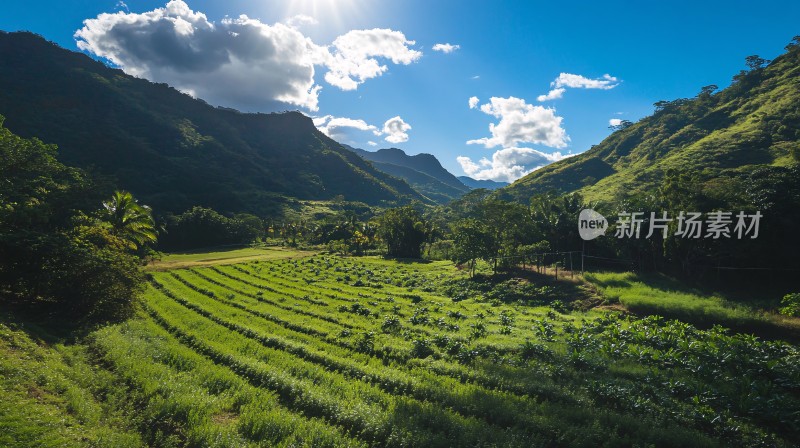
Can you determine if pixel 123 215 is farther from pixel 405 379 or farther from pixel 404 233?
pixel 404 233

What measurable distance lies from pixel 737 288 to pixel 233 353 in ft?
140

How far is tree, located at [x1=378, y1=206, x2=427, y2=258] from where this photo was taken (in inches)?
3514

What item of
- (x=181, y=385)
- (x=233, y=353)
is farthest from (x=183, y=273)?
(x=181, y=385)

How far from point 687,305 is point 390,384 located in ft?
86.3

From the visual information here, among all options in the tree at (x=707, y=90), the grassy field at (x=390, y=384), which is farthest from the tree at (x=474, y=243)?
the tree at (x=707, y=90)

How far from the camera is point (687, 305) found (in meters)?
28.4

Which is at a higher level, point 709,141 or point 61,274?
point 709,141

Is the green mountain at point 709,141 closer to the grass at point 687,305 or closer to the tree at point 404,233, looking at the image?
the grass at point 687,305

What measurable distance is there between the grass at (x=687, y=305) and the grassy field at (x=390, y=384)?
2829mm

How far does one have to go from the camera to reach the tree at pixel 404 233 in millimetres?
89250

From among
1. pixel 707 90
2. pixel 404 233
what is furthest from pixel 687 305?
pixel 707 90


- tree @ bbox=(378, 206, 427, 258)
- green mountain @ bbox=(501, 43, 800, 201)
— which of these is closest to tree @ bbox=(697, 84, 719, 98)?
green mountain @ bbox=(501, 43, 800, 201)

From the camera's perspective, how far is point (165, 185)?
172 m

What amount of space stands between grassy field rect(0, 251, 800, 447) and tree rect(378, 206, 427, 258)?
61981 millimetres
